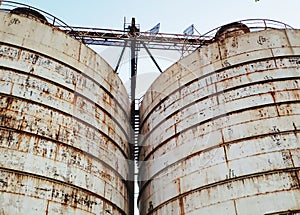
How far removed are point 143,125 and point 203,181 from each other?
4.36 m

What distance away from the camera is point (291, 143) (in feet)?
27.1

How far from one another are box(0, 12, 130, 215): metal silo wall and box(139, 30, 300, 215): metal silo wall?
4.87 feet

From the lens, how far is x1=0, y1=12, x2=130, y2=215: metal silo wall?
297 inches

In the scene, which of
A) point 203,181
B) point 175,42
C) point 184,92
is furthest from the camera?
point 175,42

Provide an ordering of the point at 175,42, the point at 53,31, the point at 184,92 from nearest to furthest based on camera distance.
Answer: the point at 53,31 → the point at 184,92 → the point at 175,42

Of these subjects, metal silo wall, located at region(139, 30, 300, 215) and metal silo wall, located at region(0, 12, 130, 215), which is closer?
metal silo wall, located at region(0, 12, 130, 215)

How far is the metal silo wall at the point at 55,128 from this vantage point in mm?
7551

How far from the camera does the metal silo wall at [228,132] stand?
8.02m

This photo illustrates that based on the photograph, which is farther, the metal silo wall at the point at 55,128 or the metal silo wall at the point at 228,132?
the metal silo wall at the point at 228,132

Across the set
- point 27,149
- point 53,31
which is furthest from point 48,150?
point 53,31

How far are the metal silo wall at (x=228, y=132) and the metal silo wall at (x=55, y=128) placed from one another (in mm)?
1485

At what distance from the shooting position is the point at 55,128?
8.64 meters

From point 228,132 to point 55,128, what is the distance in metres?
Result: 4.69

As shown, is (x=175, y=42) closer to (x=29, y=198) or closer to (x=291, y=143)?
(x=291, y=143)
